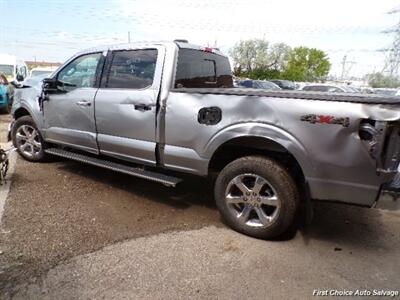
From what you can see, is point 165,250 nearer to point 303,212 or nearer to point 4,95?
point 303,212

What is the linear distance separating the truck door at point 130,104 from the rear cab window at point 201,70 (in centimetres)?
25

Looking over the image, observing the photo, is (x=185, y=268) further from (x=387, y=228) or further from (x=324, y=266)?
(x=387, y=228)

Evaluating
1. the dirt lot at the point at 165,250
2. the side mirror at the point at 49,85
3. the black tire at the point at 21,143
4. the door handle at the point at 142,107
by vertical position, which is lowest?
the dirt lot at the point at 165,250

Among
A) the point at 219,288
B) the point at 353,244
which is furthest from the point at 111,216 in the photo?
the point at 353,244

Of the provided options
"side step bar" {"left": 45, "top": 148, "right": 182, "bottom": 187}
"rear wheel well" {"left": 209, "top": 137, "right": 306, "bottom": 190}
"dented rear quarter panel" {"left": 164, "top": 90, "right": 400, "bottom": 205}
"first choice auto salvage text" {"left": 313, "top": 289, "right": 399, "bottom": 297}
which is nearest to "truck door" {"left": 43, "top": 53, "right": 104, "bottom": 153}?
"side step bar" {"left": 45, "top": 148, "right": 182, "bottom": 187}

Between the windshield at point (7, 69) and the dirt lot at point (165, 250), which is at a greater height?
the windshield at point (7, 69)

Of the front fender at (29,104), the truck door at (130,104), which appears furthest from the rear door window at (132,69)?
the front fender at (29,104)

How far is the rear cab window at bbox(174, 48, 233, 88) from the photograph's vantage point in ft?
14.0

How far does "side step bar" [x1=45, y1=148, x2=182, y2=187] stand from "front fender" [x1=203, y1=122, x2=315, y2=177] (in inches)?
25.7

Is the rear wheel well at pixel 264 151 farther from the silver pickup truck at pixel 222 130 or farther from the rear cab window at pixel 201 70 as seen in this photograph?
the rear cab window at pixel 201 70

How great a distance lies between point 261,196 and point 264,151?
0.47m

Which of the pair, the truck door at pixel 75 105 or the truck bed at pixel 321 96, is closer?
the truck bed at pixel 321 96

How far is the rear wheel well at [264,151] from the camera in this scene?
3639 mm

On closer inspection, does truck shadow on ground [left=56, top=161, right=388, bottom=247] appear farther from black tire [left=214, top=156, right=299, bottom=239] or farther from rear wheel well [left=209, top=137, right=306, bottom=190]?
rear wheel well [left=209, top=137, right=306, bottom=190]
